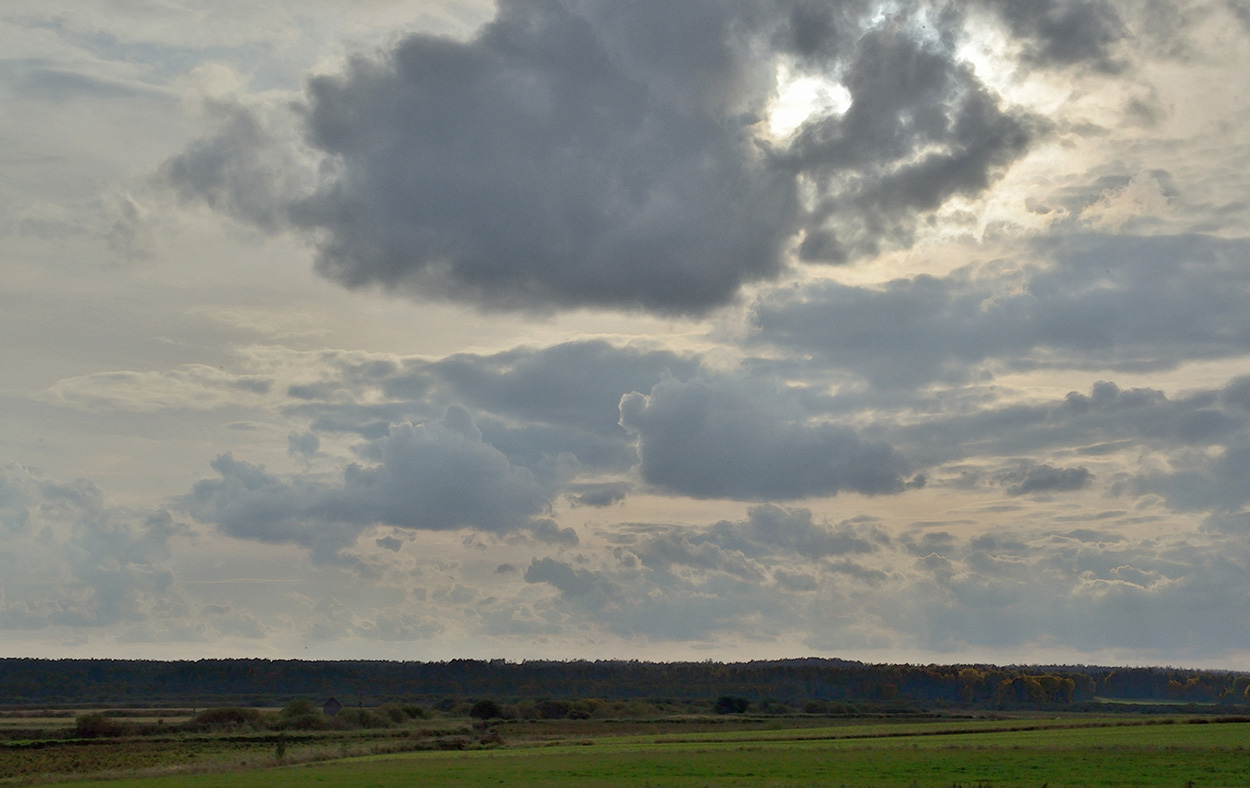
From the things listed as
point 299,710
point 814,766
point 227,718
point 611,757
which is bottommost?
point 227,718

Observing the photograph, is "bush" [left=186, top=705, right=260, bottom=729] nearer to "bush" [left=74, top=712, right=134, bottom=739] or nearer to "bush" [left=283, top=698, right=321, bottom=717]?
"bush" [left=283, top=698, right=321, bottom=717]

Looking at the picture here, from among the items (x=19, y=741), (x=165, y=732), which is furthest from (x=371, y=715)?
(x=19, y=741)

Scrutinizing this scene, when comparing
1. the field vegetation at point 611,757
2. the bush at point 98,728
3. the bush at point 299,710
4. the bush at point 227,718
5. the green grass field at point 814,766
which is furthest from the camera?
the bush at point 299,710

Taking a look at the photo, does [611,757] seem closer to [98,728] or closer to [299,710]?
[98,728]

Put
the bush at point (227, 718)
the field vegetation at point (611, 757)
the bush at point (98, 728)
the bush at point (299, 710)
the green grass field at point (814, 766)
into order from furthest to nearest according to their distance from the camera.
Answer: the bush at point (299, 710) → the bush at point (227, 718) → the bush at point (98, 728) → the field vegetation at point (611, 757) → the green grass field at point (814, 766)

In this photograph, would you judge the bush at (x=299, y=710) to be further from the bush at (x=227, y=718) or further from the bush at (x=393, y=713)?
the bush at (x=393, y=713)

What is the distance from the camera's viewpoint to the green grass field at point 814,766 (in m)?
61.9

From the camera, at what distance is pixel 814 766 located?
73.0m

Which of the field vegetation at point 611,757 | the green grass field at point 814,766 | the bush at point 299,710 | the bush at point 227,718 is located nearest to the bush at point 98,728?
the field vegetation at point 611,757

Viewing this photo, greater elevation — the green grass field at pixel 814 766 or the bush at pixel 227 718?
the green grass field at pixel 814 766

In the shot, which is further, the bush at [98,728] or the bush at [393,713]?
the bush at [393,713]

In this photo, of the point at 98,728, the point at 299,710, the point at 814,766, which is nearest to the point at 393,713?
the point at 299,710

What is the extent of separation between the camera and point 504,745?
114 metres

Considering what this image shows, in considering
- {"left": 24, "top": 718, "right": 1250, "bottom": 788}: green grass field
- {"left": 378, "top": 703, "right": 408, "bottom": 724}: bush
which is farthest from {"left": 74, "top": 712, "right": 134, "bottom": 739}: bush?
{"left": 24, "top": 718, "right": 1250, "bottom": 788}: green grass field
